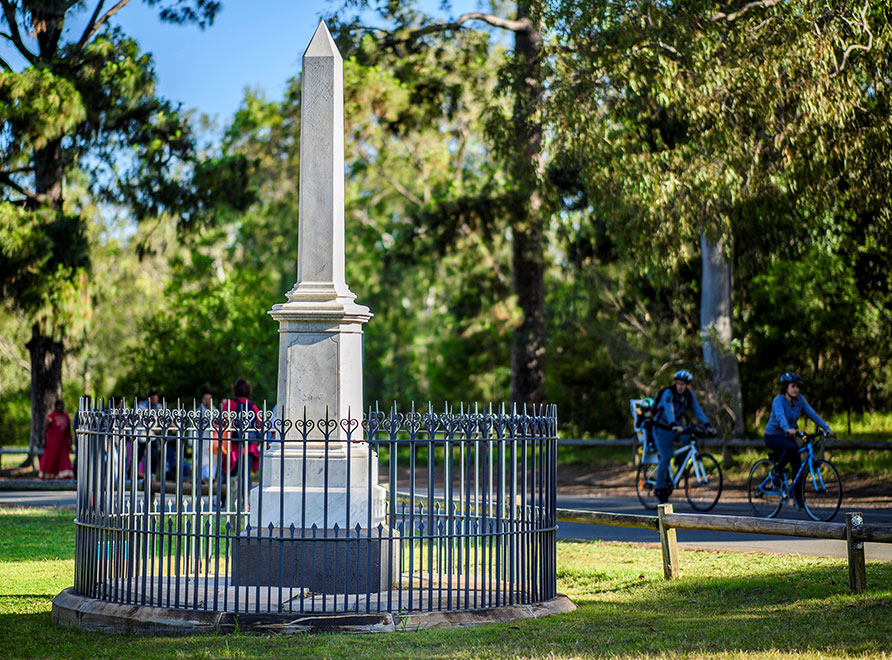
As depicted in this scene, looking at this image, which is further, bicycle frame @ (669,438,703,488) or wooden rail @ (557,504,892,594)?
bicycle frame @ (669,438,703,488)

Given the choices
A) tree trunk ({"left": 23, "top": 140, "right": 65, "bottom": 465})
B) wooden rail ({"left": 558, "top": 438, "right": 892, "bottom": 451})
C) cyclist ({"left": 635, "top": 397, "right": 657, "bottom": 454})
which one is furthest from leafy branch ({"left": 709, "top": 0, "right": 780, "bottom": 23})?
tree trunk ({"left": 23, "top": 140, "right": 65, "bottom": 465})

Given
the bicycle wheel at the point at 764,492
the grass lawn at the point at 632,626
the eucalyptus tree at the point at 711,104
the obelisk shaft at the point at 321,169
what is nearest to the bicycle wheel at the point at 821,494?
the bicycle wheel at the point at 764,492

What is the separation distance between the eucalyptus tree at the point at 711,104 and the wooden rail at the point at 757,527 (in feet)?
29.2

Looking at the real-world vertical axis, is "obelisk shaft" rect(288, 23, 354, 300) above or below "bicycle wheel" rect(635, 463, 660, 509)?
above

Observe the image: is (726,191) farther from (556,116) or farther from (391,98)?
(391,98)

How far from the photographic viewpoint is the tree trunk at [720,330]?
81.3ft

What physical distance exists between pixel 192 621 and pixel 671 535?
15.5 ft

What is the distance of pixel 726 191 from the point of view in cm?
1900

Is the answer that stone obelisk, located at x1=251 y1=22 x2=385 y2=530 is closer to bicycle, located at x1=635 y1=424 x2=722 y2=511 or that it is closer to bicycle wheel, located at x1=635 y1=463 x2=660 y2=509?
bicycle, located at x1=635 y1=424 x2=722 y2=511

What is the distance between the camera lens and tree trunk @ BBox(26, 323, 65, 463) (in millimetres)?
26906

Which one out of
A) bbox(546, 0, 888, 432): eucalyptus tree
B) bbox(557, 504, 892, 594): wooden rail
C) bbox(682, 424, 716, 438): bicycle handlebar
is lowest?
bbox(557, 504, 892, 594): wooden rail

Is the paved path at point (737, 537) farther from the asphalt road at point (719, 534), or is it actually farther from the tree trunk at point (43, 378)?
the tree trunk at point (43, 378)

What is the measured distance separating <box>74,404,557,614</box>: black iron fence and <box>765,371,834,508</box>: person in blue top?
6.29 m

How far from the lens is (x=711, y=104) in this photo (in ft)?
60.6
